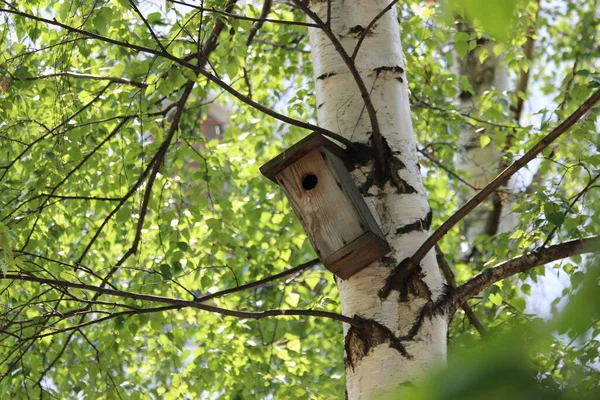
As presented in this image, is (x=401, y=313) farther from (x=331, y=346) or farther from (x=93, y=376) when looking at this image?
(x=331, y=346)

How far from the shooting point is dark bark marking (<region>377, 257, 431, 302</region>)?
→ 1767mm

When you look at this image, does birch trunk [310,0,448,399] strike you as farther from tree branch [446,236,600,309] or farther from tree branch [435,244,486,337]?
tree branch [435,244,486,337]

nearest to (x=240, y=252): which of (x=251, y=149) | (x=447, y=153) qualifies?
(x=251, y=149)

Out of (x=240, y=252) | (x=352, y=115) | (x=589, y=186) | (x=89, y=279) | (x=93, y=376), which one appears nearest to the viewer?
(x=352, y=115)

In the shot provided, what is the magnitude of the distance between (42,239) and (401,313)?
196 centimetres

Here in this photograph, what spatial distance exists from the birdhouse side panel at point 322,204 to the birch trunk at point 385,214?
3.8 inches

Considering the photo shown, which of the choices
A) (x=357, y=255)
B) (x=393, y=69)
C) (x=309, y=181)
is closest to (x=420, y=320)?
(x=357, y=255)

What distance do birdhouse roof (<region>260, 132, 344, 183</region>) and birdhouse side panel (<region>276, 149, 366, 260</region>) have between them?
1cm

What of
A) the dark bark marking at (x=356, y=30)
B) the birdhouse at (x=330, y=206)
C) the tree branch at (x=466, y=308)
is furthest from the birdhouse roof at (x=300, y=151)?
the tree branch at (x=466, y=308)

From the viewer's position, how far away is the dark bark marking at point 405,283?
69.6 inches

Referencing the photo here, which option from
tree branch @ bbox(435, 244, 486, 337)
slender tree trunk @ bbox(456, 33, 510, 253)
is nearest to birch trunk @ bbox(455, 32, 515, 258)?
slender tree trunk @ bbox(456, 33, 510, 253)

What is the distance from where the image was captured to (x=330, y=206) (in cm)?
185

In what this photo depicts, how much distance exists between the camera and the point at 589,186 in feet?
7.92

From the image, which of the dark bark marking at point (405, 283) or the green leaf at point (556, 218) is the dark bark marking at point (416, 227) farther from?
the green leaf at point (556, 218)
